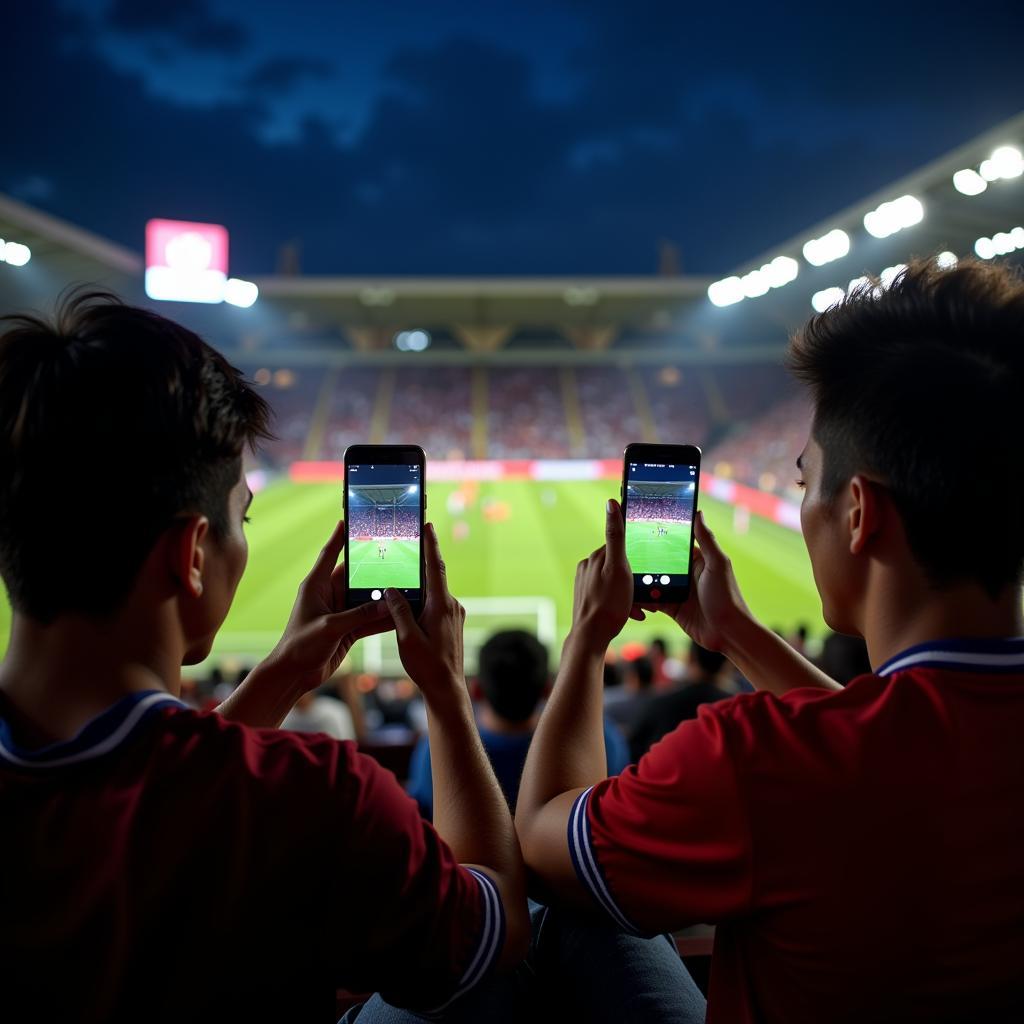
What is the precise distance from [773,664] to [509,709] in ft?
5.65

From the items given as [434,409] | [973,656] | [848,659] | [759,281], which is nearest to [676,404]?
[434,409]

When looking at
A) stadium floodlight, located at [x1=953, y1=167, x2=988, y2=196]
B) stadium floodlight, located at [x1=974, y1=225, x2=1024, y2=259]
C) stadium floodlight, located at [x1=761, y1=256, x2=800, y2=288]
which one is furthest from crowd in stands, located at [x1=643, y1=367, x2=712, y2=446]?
stadium floodlight, located at [x1=953, y1=167, x2=988, y2=196]

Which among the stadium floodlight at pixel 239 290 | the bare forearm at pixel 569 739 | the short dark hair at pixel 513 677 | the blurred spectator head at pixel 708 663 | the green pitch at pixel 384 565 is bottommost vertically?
the blurred spectator head at pixel 708 663

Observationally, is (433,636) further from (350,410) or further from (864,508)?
(350,410)

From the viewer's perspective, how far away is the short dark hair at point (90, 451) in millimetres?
1158

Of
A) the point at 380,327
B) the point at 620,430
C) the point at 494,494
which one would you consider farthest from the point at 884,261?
the point at 380,327

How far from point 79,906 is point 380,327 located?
133 ft

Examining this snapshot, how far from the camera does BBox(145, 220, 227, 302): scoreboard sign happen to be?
26.5 metres

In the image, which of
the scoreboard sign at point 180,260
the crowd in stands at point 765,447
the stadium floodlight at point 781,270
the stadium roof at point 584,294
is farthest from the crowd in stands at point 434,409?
the stadium floodlight at point 781,270

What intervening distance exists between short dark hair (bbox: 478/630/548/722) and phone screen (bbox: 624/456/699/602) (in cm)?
149

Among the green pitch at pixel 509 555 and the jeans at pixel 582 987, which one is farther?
the green pitch at pixel 509 555

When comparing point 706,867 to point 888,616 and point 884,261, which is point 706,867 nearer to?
point 888,616

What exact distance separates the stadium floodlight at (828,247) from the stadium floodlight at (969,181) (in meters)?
4.99

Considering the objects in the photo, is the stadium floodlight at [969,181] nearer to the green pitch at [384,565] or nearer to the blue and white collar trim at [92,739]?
the green pitch at [384,565]
